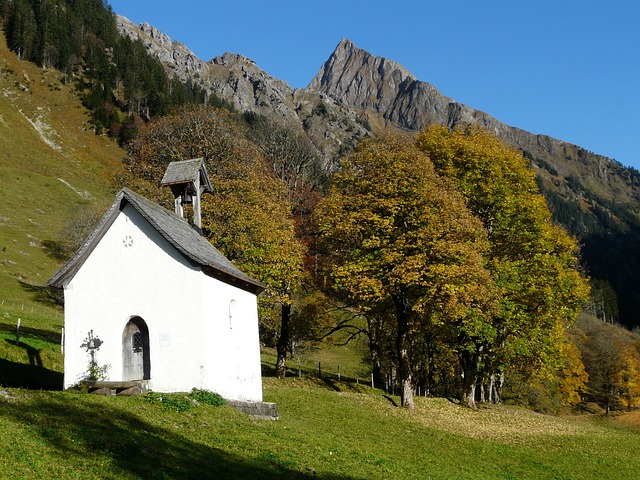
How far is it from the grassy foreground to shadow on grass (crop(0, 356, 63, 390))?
22.3 ft

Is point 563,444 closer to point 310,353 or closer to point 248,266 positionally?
point 248,266

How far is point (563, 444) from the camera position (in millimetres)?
26750

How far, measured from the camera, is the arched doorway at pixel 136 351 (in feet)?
65.7

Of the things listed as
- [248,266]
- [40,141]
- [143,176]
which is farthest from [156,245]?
[40,141]

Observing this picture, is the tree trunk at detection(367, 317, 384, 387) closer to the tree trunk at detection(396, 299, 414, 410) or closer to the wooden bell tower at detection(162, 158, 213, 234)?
the tree trunk at detection(396, 299, 414, 410)

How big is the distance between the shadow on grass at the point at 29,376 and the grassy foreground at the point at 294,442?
680 cm

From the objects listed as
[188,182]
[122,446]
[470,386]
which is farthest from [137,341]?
[470,386]

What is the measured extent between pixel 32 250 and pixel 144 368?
46.5 metres

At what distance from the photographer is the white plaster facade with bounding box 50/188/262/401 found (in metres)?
19.6

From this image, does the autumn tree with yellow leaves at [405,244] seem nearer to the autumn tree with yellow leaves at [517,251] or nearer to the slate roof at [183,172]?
the autumn tree with yellow leaves at [517,251]

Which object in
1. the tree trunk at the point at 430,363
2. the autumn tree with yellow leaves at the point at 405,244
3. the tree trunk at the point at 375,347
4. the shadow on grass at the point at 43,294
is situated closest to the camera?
the autumn tree with yellow leaves at the point at 405,244

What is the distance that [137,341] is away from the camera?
20.2m

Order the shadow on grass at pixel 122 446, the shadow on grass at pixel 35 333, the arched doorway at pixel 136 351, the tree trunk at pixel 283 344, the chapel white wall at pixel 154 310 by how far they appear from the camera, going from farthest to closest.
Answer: the tree trunk at pixel 283 344 → the shadow on grass at pixel 35 333 → the arched doorway at pixel 136 351 → the chapel white wall at pixel 154 310 → the shadow on grass at pixel 122 446

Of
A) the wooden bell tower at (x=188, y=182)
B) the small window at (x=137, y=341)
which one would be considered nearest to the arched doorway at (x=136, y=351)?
the small window at (x=137, y=341)
